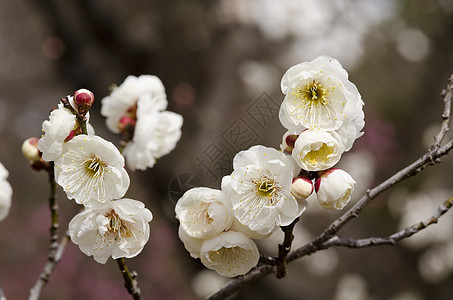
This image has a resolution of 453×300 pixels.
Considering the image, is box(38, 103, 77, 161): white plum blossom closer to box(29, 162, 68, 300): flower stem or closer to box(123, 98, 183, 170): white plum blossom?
box(29, 162, 68, 300): flower stem

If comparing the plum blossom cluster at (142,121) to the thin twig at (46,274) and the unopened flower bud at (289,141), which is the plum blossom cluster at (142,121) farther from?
the unopened flower bud at (289,141)

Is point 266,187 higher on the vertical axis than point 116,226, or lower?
higher

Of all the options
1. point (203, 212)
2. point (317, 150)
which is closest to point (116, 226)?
point (203, 212)

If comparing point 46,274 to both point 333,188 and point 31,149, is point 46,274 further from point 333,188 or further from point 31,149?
point 333,188

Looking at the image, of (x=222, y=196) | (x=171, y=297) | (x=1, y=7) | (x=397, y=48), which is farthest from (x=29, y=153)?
(x=1, y=7)

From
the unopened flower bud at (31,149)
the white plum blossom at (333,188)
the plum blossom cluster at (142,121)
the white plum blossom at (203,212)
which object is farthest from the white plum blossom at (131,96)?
the white plum blossom at (333,188)

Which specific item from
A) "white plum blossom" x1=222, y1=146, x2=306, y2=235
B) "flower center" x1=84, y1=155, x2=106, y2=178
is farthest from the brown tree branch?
"flower center" x1=84, y1=155, x2=106, y2=178
